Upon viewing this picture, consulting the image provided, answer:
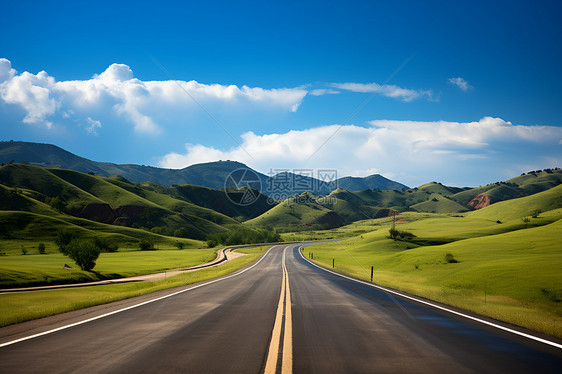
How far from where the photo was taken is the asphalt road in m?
5.48

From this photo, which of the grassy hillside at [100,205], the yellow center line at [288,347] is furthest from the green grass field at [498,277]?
the grassy hillside at [100,205]

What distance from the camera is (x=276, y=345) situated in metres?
6.61

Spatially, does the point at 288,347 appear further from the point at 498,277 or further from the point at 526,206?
the point at 526,206

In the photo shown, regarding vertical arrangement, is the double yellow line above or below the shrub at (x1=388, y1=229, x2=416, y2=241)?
above

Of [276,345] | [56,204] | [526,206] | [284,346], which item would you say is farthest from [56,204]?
[526,206]

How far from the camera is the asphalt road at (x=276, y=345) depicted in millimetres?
5477

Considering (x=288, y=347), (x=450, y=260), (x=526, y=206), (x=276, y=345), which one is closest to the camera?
(x=288, y=347)

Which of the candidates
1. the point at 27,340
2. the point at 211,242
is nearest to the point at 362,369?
the point at 27,340

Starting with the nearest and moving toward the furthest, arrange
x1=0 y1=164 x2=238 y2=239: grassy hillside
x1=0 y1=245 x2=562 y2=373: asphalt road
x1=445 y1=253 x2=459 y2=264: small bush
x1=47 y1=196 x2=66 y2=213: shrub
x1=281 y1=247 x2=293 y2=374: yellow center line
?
x1=281 y1=247 x2=293 y2=374: yellow center line, x1=0 y1=245 x2=562 y2=373: asphalt road, x1=445 y1=253 x2=459 y2=264: small bush, x1=47 y1=196 x2=66 y2=213: shrub, x1=0 y1=164 x2=238 y2=239: grassy hillside

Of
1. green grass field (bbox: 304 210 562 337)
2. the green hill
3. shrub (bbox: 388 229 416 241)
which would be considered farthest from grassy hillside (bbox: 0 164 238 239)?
the green hill

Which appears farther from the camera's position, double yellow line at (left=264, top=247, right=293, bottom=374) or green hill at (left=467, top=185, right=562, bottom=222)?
green hill at (left=467, top=185, right=562, bottom=222)

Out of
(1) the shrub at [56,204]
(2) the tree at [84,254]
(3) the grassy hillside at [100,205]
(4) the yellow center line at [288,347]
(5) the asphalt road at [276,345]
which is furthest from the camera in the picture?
(3) the grassy hillside at [100,205]

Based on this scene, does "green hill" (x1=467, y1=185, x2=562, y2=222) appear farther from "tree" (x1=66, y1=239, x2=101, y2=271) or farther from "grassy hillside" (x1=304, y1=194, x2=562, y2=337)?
"tree" (x1=66, y1=239, x2=101, y2=271)

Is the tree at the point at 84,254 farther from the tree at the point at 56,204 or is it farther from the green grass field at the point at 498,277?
the tree at the point at 56,204
